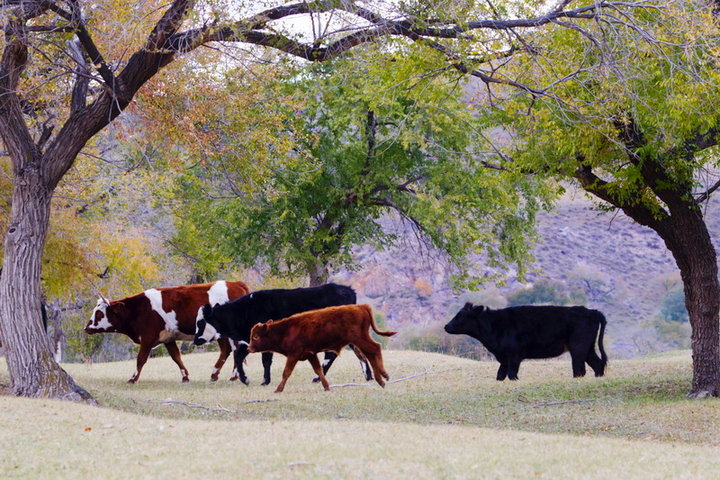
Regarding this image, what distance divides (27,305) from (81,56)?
4148mm

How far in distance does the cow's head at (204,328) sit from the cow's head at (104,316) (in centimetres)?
168

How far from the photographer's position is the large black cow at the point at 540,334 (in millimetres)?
17328

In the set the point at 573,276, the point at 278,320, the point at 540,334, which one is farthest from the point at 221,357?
the point at 573,276

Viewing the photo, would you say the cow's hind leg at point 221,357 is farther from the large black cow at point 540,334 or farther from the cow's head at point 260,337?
the large black cow at point 540,334

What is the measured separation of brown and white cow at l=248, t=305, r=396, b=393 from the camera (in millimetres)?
15156

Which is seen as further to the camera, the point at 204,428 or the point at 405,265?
the point at 405,265

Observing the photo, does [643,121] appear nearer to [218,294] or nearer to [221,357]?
[218,294]

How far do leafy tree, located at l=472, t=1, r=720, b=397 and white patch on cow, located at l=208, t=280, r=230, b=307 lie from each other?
21.7 feet

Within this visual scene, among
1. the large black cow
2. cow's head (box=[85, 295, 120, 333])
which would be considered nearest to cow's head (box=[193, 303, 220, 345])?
cow's head (box=[85, 295, 120, 333])

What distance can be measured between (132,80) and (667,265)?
84.5 meters

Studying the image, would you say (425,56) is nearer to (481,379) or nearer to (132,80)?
(132,80)

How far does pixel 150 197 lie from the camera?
32.4 m

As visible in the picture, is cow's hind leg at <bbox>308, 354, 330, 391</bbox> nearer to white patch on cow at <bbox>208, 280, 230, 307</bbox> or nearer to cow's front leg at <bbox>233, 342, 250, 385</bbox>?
cow's front leg at <bbox>233, 342, 250, 385</bbox>

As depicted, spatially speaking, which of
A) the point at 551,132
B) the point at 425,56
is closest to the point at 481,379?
the point at 551,132
